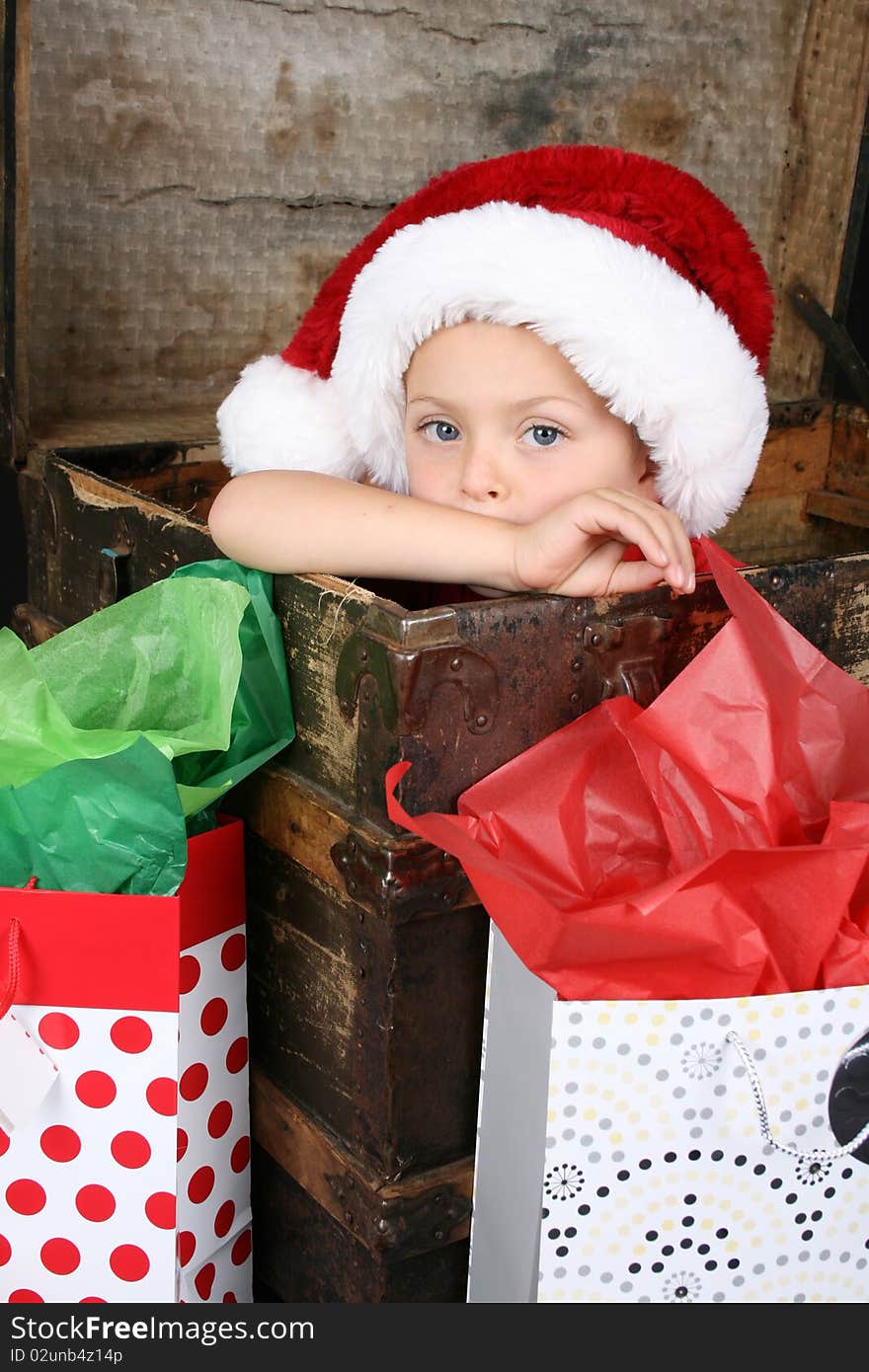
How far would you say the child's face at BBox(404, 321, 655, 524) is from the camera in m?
1.08

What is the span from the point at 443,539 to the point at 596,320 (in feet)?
0.67

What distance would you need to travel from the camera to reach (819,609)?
3.65ft

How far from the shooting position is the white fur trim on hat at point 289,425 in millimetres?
1238

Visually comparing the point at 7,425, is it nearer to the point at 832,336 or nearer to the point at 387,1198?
the point at 387,1198

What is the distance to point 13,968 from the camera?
93 cm

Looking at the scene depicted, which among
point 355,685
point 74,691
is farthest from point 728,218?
point 74,691

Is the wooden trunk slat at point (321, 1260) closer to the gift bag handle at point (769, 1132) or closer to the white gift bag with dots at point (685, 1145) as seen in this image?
the white gift bag with dots at point (685, 1145)

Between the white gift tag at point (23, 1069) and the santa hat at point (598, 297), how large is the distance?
563 mm

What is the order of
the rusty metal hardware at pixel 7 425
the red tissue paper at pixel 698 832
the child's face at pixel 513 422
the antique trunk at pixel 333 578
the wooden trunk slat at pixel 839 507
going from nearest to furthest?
the red tissue paper at pixel 698 832 → the antique trunk at pixel 333 578 → the child's face at pixel 513 422 → the rusty metal hardware at pixel 7 425 → the wooden trunk slat at pixel 839 507

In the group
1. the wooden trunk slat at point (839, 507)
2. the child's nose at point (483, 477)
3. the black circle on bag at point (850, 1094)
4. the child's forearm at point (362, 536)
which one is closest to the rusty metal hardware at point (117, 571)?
the child's forearm at point (362, 536)

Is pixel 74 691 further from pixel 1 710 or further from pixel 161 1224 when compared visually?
pixel 161 1224

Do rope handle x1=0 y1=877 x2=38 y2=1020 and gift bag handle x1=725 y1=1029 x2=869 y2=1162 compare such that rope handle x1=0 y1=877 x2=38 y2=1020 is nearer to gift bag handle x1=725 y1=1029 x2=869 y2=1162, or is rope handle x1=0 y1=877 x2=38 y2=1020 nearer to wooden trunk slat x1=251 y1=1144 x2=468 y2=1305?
wooden trunk slat x1=251 y1=1144 x2=468 y2=1305

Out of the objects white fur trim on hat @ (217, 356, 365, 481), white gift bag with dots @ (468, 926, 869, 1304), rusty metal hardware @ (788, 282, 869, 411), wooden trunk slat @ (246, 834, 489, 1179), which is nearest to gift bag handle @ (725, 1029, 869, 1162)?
white gift bag with dots @ (468, 926, 869, 1304)

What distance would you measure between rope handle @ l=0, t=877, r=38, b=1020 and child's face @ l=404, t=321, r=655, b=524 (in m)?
0.46
